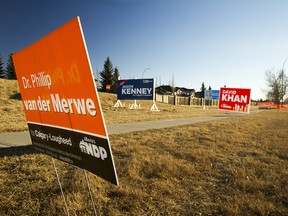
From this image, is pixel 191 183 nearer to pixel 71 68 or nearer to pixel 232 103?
pixel 71 68

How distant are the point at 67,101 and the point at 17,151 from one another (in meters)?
4.14

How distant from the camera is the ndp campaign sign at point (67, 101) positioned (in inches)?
66.4

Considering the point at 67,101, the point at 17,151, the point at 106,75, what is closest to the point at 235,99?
the point at 67,101

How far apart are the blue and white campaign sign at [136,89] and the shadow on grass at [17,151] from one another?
14.8m

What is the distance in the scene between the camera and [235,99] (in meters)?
7.21

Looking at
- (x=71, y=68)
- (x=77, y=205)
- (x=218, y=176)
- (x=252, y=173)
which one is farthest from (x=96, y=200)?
(x=252, y=173)

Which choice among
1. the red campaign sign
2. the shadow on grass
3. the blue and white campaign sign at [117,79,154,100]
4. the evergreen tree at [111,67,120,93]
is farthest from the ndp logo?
the evergreen tree at [111,67,120,93]

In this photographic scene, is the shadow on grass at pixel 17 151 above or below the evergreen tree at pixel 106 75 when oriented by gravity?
below

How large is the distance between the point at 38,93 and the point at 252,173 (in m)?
4.00

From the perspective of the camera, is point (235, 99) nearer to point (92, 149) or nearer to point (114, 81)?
point (92, 149)

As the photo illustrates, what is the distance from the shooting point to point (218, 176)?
3967mm

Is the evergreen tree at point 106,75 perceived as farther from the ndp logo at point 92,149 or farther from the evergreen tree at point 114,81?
the ndp logo at point 92,149

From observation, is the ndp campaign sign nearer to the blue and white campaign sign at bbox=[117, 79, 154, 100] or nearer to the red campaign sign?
the red campaign sign

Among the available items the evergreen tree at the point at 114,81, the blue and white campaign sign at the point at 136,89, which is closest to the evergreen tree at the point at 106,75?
the evergreen tree at the point at 114,81
